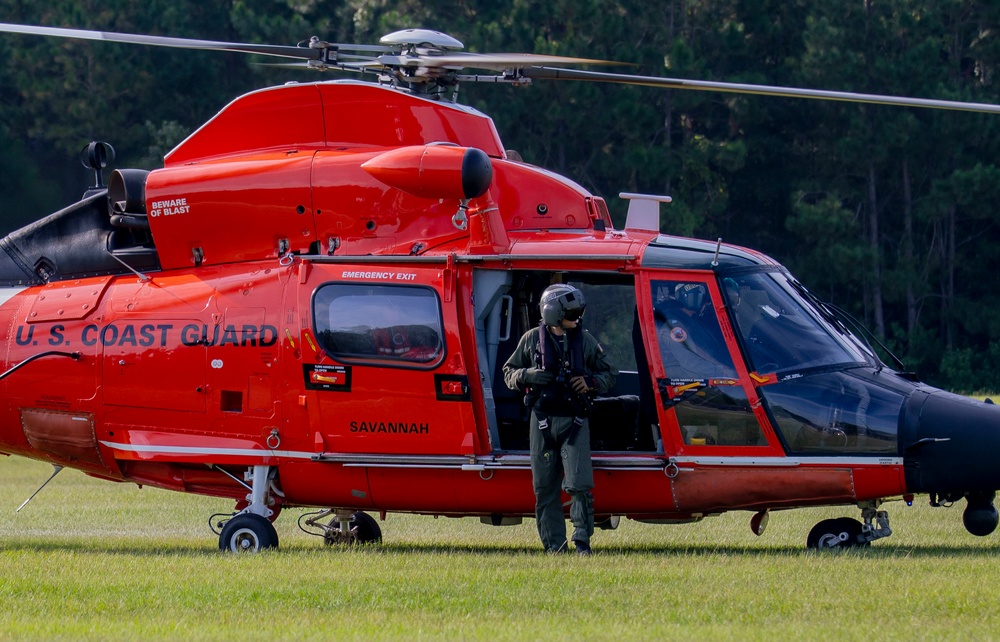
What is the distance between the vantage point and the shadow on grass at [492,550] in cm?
947

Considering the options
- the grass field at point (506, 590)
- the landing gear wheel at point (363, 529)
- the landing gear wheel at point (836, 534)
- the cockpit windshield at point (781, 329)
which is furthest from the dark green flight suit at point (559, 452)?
the landing gear wheel at point (363, 529)

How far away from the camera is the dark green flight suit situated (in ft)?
31.6

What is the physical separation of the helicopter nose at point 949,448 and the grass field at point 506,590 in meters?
0.49

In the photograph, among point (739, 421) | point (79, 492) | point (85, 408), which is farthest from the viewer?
point (79, 492)

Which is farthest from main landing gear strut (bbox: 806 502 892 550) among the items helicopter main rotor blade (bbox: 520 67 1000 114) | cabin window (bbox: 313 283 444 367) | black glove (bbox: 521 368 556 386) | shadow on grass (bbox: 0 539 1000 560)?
cabin window (bbox: 313 283 444 367)

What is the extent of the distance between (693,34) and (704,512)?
1249 inches

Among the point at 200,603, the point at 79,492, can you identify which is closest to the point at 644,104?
the point at 79,492

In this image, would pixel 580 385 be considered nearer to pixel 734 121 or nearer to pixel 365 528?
pixel 365 528

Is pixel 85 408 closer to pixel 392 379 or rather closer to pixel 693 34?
pixel 392 379

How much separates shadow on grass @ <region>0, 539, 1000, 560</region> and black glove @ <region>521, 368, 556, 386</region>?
1205mm

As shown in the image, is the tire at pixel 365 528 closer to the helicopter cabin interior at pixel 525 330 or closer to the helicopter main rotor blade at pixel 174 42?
the helicopter cabin interior at pixel 525 330

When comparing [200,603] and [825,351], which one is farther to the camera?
[825,351]

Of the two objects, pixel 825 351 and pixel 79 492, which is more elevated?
pixel 825 351

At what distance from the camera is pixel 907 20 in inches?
1484
